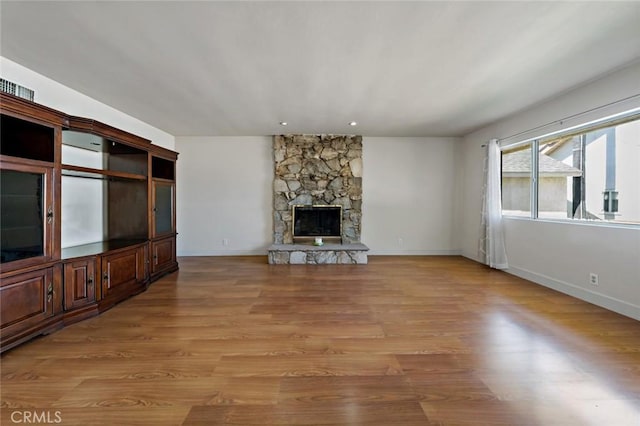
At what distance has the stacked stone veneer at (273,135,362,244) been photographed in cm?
548

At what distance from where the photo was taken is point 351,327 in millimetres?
2418

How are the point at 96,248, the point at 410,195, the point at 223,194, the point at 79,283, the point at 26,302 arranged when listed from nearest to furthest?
the point at 26,302
the point at 79,283
the point at 96,248
the point at 223,194
the point at 410,195

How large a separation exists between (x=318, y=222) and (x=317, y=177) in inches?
37.8

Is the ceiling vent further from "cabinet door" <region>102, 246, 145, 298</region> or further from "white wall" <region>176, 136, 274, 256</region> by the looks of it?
"white wall" <region>176, 136, 274, 256</region>

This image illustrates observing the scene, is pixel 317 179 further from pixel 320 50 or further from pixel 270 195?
pixel 320 50

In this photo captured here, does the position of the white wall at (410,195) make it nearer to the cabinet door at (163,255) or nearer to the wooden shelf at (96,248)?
the cabinet door at (163,255)

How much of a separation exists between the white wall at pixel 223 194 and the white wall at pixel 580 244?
176 inches

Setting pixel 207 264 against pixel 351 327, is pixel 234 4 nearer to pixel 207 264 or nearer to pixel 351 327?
pixel 351 327

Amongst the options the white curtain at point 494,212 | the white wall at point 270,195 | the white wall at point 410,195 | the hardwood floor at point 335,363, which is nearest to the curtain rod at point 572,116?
the white curtain at point 494,212

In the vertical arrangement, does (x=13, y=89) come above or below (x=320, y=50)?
below

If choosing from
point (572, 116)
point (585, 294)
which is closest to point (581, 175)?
point (572, 116)

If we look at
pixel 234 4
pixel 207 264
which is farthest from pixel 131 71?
pixel 207 264

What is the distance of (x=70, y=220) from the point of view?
10.4 ft

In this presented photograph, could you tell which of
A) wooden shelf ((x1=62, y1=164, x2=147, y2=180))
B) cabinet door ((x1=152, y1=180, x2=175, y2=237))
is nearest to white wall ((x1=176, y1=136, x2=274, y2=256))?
cabinet door ((x1=152, y1=180, x2=175, y2=237))
